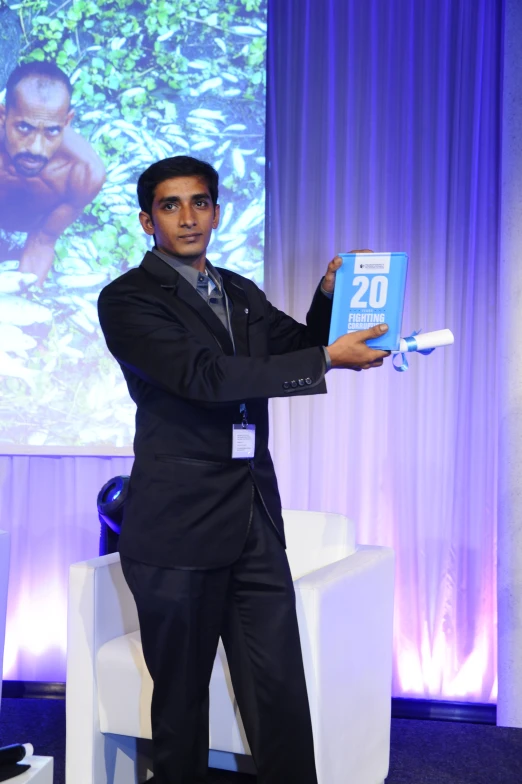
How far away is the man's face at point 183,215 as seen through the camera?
6.84 ft

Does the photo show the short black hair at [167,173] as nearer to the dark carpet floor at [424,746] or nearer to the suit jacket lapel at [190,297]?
the suit jacket lapel at [190,297]

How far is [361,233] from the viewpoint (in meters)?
3.65

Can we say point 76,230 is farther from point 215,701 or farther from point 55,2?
point 215,701

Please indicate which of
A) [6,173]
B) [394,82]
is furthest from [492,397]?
[6,173]

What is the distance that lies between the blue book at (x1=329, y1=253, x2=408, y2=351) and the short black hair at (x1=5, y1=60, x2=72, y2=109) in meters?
2.31

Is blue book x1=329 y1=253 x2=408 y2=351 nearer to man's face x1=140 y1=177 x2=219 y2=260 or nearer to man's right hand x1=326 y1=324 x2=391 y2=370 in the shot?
man's right hand x1=326 y1=324 x2=391 y2=370

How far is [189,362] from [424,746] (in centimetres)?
200

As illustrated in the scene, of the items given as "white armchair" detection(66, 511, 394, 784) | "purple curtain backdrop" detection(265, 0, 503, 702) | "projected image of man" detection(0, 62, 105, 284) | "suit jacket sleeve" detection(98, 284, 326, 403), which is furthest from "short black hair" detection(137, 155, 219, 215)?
"projected image of man" detection(0, 62, 105, 284)

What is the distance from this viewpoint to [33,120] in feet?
12.5

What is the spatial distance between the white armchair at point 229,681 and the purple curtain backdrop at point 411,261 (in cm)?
89

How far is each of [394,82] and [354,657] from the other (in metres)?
2.29

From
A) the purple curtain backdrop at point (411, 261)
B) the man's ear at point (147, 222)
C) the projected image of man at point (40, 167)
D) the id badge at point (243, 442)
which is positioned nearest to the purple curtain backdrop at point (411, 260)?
the purple curtain backdrop at point (411, 261)

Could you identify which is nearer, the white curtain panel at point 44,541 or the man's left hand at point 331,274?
the man's left hand at point 331,274

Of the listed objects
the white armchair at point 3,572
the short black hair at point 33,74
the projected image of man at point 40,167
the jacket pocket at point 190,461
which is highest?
the short black hair at point 33,74
